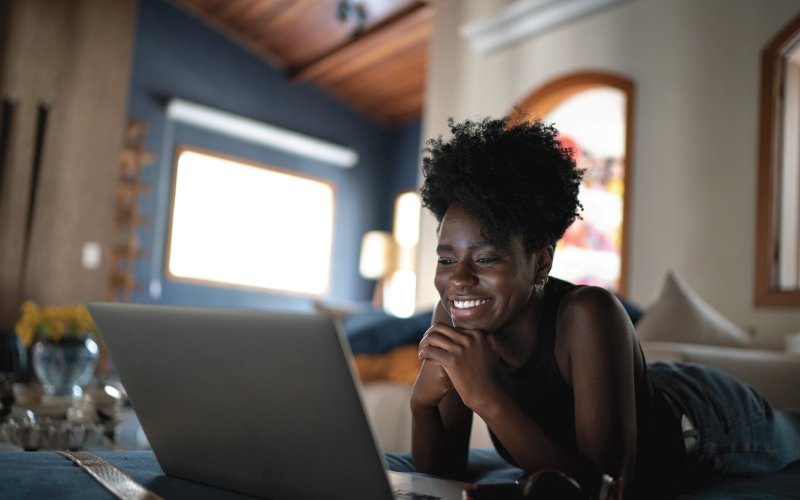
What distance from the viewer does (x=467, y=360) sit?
0.90 m

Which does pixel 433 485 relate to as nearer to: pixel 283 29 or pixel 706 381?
pixel 706 381

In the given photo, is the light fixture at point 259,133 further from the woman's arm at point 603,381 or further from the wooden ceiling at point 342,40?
the woman's arm at point 603,381

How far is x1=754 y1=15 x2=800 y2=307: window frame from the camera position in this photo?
9.02ft

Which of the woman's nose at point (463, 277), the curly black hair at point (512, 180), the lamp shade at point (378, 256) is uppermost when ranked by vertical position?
the lamp shade at point (378, 256)

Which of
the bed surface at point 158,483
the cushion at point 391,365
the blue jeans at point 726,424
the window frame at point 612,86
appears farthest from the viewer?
the window frame at point 612,86

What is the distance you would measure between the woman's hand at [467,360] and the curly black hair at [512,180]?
16 centimetres

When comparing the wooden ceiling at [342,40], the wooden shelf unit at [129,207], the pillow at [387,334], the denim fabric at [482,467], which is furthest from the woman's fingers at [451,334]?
the wooden ceiling at [342,40]

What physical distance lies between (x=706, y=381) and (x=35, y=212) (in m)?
3.90

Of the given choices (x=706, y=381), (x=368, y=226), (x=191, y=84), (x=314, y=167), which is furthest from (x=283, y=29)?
(x=706, y=381)

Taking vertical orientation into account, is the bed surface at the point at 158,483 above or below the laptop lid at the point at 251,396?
below

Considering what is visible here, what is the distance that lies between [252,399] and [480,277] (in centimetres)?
45

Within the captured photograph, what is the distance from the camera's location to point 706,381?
1338mm

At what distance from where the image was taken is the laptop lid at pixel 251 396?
1.95 ft

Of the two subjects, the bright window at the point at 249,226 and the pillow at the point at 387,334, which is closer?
the pillow at the point at 387,334
